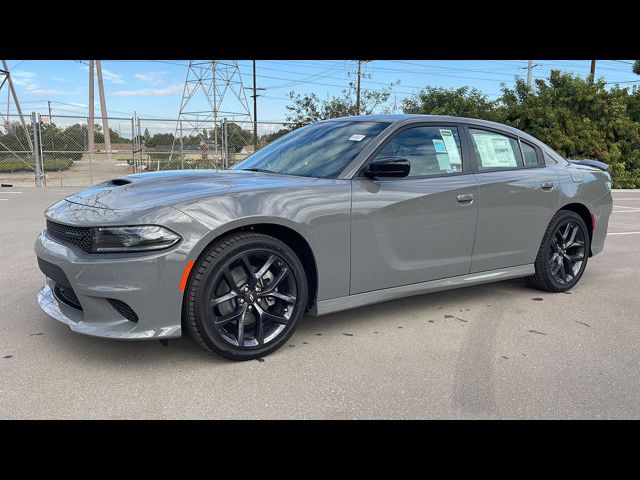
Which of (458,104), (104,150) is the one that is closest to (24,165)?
(104,150)

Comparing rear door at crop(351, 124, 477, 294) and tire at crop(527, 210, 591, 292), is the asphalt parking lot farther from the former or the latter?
rear door at crop(351, 124, 477, 294)

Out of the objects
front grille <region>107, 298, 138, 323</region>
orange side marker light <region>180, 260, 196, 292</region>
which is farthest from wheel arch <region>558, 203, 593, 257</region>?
front grille <region>107, 298, 138, 323</region>

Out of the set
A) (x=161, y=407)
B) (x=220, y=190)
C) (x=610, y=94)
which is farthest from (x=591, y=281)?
(x=610, y=94)

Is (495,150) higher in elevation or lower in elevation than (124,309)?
higher

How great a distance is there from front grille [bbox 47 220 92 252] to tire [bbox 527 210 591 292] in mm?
3736

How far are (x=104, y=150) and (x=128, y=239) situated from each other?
57.0 feet

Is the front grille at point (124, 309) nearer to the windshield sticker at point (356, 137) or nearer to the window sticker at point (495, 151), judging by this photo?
the windshield sticker at point (356, 137)

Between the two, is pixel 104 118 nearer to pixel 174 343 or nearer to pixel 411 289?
pixel 174 343

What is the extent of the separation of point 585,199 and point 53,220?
454 cm

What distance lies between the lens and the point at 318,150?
399 cm

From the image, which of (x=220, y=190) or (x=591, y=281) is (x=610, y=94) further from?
(x=220, y=190)

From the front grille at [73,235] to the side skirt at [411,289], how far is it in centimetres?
146
